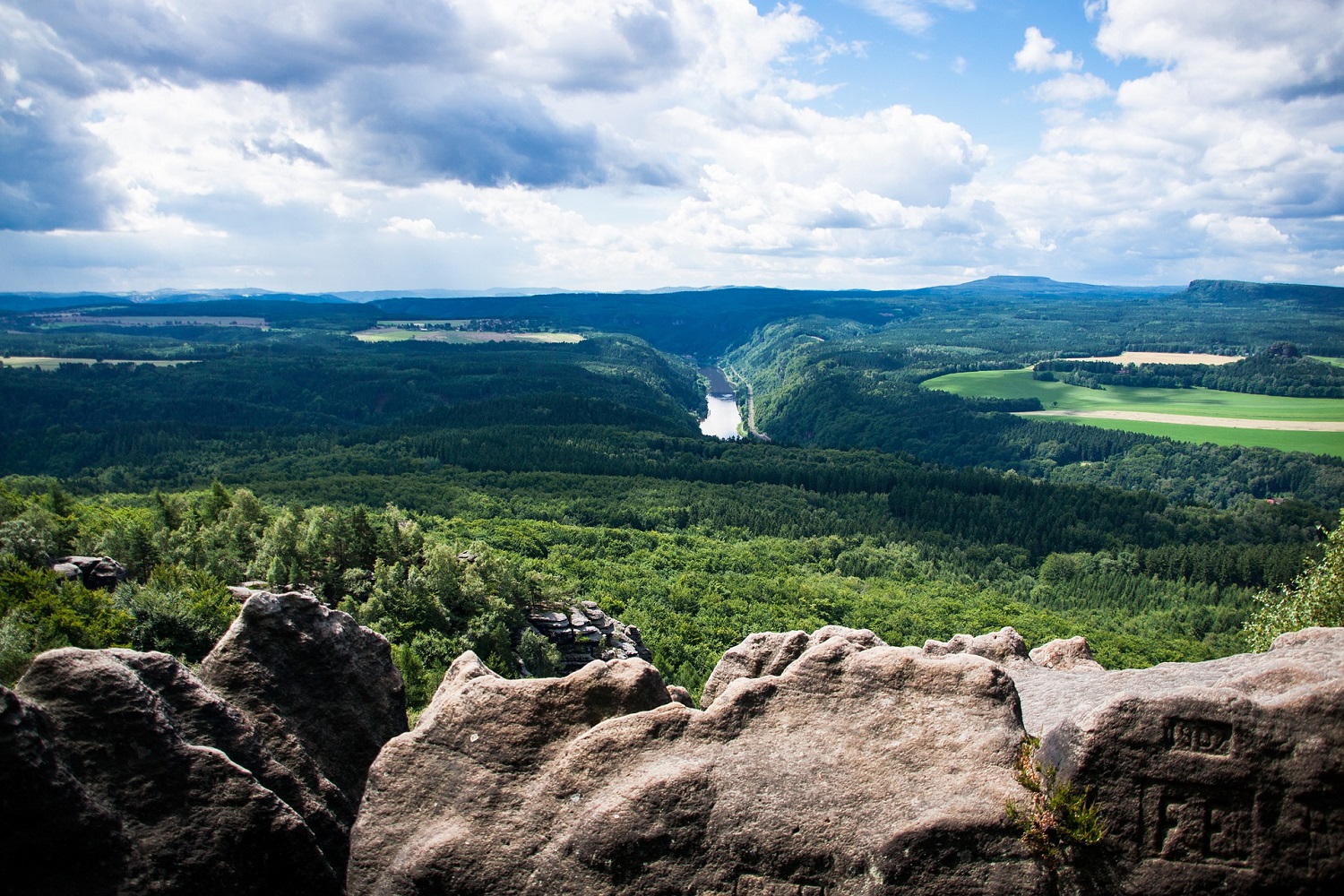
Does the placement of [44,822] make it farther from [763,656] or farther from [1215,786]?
[1215,786]

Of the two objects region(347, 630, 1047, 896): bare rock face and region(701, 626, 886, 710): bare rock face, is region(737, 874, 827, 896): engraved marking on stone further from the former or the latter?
region(701, 626, 886, 710): bare rock face

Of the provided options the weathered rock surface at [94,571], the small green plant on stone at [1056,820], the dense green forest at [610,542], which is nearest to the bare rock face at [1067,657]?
the small green plant on stone at [1056,820]

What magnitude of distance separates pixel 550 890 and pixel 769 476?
157 meters

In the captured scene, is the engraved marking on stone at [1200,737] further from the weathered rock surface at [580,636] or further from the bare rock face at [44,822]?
the weathered rock surface at [580,636]

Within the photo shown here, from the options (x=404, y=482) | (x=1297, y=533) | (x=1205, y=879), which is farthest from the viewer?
(x=1297, y=533)

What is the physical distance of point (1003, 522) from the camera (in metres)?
150

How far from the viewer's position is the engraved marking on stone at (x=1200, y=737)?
14.9 meters

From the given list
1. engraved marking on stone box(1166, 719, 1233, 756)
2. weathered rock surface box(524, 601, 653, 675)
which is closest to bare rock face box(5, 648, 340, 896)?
engraved marking on stone box(1166, 719, 1233, 756)

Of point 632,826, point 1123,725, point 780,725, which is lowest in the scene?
point 632,826

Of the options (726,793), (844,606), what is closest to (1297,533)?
(844,606)

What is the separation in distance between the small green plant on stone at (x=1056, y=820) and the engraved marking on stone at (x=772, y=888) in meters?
4.25

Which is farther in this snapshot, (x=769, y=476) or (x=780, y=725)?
(x=769, y=476)

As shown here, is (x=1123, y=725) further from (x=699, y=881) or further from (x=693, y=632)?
(x=693, y=632)

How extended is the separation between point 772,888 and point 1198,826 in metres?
8.31
